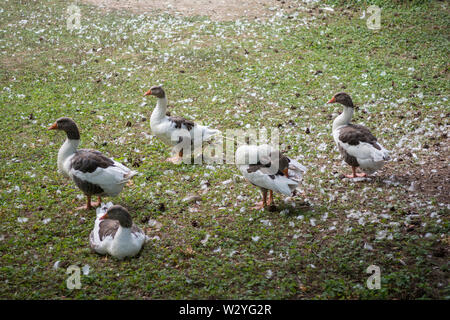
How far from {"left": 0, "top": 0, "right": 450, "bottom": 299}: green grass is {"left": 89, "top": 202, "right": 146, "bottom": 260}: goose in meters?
0.23

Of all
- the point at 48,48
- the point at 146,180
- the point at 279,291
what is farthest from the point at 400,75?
the point at 48,48

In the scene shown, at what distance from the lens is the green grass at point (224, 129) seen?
6941 mm

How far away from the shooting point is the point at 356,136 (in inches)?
370

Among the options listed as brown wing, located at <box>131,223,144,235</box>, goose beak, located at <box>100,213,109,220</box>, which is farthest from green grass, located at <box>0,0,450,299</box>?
goose beak, located at <box>100,213,109,220</box>

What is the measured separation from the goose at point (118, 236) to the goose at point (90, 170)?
36.2 inches

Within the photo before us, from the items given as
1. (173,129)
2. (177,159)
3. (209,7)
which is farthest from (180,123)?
(209,7)

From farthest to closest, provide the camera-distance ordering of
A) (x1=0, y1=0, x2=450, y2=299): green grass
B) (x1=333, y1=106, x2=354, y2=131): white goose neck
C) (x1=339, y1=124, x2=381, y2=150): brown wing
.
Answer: (x1=333, y1=106, x2=354, y2=131): white goose neck, (x1=339, y1=124, x2=381, y2=150): brown wing, (x1=0, y1=0, x2=450, y2=299): green grass

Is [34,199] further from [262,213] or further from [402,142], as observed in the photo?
[402,142]

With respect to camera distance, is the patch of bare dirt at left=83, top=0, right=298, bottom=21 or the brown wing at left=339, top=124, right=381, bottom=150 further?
the patch of bare dirt at left=83, top=0, right=298, bottom=21

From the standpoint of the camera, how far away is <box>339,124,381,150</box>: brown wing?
9320mm

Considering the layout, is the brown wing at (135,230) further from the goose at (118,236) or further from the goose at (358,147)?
the goose at (358,147)

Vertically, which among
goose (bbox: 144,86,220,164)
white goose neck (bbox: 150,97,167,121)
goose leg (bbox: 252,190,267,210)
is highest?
white goose neck (bbox: 150,97,167,121)

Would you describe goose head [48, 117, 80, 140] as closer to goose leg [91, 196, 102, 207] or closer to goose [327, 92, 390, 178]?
goose leg [91, 196, 102, 207]

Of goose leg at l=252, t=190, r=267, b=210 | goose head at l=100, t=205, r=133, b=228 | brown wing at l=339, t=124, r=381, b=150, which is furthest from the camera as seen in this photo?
brown wing at l=339, t=124, r=381, b=150
